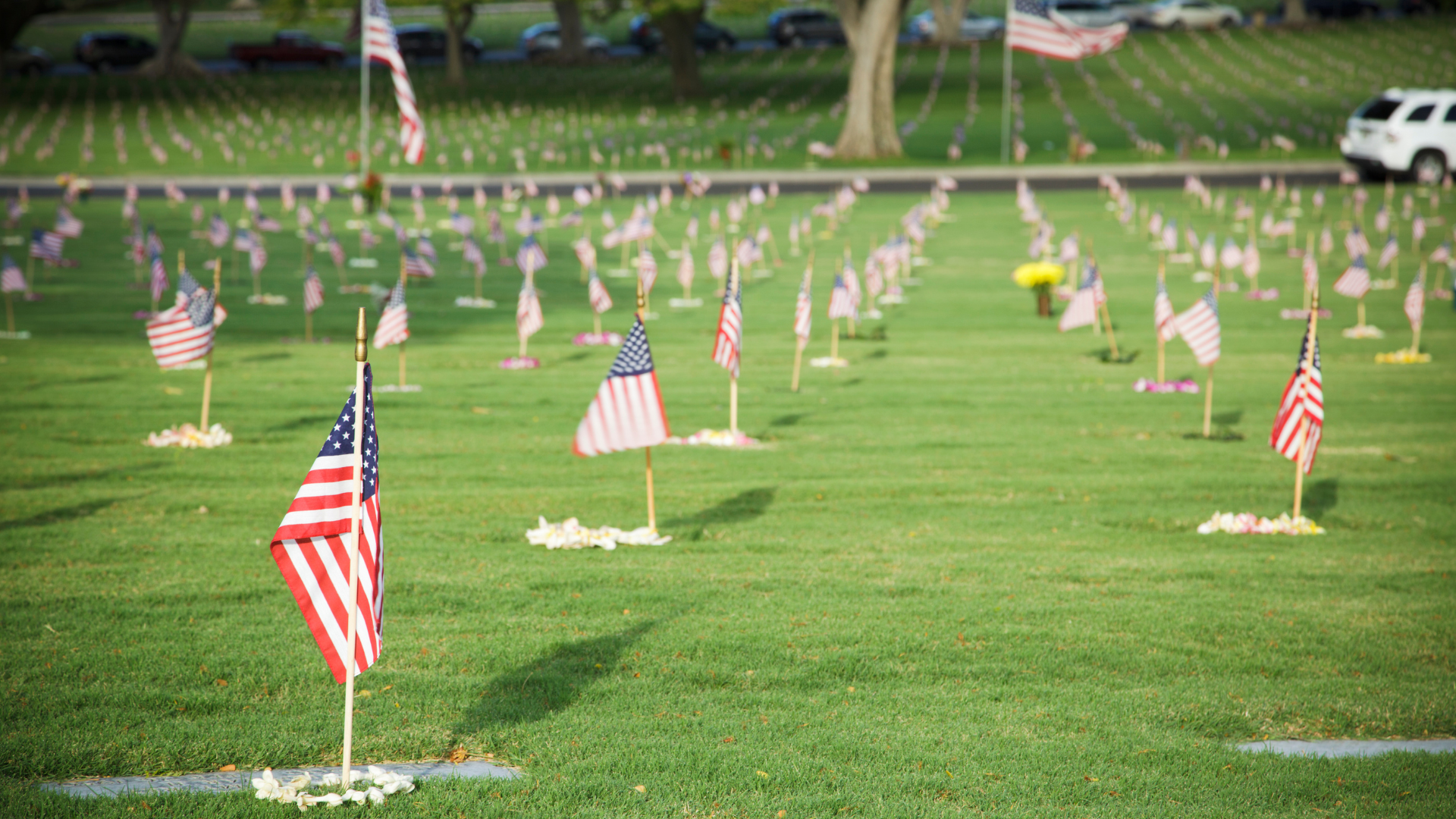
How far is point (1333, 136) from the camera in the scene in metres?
51.2

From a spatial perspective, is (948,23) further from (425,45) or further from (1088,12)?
(425,45)

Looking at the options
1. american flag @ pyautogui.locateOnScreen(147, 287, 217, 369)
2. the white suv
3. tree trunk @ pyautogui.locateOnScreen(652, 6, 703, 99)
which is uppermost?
tree trunk @ pyautogui.locateOnScreen(652, 6, 703, 99)

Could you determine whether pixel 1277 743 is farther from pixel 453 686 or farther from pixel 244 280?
pixel 244 280

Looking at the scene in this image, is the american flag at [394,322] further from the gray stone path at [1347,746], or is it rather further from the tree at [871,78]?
the tree at [871,78]

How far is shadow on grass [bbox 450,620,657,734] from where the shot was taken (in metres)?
7.17

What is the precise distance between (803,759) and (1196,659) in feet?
9.59

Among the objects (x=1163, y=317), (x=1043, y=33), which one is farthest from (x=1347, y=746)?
(x=1043, y=33)

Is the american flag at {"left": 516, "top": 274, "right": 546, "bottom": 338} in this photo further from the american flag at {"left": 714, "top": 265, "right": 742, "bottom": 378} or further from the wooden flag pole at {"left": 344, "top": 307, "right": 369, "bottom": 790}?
the wooden flag pole at {"left": 344, "top": 307, "right": 369, "bottom": 790}

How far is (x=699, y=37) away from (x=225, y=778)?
74.5 meters

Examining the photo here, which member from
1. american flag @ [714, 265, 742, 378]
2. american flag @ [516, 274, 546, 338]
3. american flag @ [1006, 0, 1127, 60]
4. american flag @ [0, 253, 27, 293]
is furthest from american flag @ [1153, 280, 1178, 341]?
american flag @ [1006, 0, 1127, 60]

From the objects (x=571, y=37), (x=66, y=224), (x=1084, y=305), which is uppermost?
(x=571, y=37)

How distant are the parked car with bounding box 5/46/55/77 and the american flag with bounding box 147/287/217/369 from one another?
63.2m

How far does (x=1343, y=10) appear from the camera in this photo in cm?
8012

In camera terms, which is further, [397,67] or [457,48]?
[457,48]
